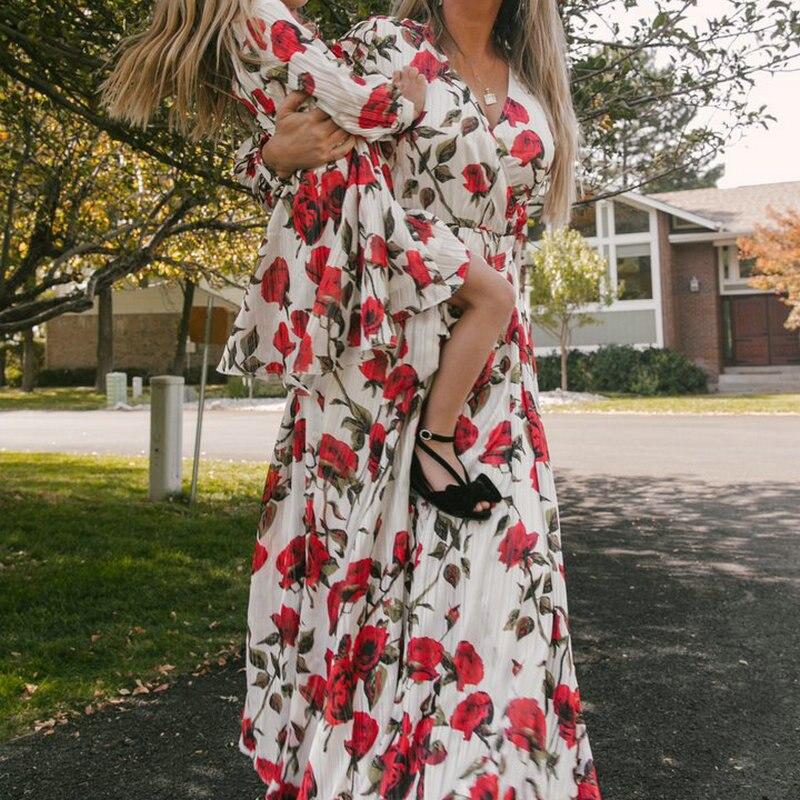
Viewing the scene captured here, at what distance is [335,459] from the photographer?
2.05m

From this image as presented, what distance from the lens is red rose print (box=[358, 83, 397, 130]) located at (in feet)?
6.40

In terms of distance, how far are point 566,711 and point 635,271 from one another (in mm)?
34816

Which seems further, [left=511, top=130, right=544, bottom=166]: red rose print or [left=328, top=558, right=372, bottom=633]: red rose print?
[left=511, top=130, right=544, bottom=166]: red rose print

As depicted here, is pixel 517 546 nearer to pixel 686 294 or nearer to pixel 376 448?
pixel 376 448

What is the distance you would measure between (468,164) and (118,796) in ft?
7.39

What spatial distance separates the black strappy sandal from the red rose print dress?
0.22m

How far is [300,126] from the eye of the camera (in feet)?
6.42

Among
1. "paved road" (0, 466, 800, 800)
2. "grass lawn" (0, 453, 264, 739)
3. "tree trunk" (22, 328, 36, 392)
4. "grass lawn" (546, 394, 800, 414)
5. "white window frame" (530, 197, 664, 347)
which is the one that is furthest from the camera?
"tree trunk" (22, 328, 36, 392)

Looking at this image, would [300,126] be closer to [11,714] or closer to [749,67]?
[11,714]

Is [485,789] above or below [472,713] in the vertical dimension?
below

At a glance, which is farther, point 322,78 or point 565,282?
point 565,282

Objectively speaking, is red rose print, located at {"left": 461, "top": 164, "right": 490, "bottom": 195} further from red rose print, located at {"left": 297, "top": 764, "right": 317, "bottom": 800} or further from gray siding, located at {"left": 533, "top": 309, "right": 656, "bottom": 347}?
gray siding, located at {"left": 533, "top": 309, "right": 656, "bottom": 347}

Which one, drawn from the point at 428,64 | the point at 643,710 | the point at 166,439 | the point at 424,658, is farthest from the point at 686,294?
the point at 424,658

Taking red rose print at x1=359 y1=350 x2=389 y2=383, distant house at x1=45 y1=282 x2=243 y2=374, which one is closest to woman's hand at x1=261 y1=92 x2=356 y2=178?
red rose print at x1=359 y1=350 x2=389 y2=383
